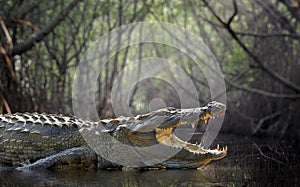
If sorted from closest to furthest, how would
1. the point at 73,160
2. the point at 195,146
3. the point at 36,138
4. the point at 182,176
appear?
1. the point at 182,176
2. the point at 195,146
3. the point at 73,160
4. the point at 36,138

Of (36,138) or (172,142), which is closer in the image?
(172,142)

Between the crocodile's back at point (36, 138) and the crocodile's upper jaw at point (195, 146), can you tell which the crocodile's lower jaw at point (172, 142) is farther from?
the crocodile's back at point (36, 138)

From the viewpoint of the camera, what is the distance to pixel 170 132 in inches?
145

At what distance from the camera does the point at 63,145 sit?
3947 mm

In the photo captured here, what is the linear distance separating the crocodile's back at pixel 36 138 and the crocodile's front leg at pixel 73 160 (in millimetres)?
128

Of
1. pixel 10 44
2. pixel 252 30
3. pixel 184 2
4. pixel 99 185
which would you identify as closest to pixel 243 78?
pixel 252 30

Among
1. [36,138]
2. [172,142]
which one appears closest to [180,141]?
[172,142]

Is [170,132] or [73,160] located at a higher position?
[170,132]

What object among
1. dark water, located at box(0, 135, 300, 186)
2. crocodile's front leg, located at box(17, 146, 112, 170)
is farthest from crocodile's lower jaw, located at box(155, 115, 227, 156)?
crocodile's front leg, located at box(17, 146, 112, 170)

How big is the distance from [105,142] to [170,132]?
553 mm

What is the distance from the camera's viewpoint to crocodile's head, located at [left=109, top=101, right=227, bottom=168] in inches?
138

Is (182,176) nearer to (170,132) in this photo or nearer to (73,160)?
(170,132)

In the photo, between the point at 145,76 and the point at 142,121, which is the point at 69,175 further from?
the point at 145,76

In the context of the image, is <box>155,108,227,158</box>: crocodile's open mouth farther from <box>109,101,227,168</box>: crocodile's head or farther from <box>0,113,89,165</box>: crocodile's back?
<box>0,113,89,165</box>: crocodile's back
